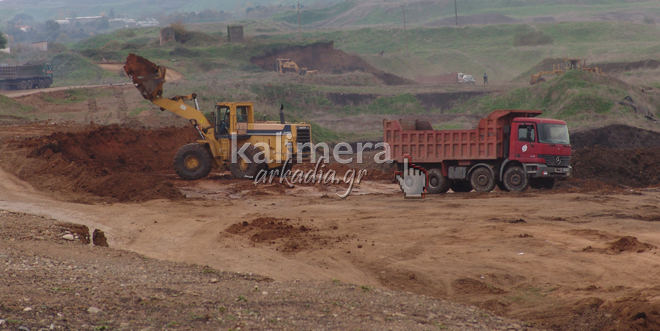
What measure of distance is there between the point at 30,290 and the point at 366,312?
4.06 meters

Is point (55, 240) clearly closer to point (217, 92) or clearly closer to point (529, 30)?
point (217, 92)

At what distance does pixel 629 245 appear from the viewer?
12.4 m

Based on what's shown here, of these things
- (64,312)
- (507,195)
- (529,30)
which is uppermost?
(529,30)

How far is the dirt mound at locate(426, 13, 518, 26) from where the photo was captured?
14150 centimetres

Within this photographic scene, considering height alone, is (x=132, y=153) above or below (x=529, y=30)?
below

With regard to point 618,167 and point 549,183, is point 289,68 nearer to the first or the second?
point 618,167

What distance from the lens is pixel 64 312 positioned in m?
6.80

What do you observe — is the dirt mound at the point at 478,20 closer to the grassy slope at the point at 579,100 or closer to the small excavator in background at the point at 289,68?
the small excavator in background at the point at 289,68

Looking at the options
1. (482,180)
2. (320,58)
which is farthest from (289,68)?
(482,180)

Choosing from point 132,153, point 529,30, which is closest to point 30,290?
point 132,153

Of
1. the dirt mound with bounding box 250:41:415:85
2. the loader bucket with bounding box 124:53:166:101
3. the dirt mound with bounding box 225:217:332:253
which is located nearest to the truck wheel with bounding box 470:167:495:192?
the dirt mound with bounding box 225:217:332:253

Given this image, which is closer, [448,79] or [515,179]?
[515,179]

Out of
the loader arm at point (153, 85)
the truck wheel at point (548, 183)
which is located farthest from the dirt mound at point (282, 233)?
the truck wheel at point (548, 183)

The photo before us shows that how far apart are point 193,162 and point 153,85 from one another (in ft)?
9.96
